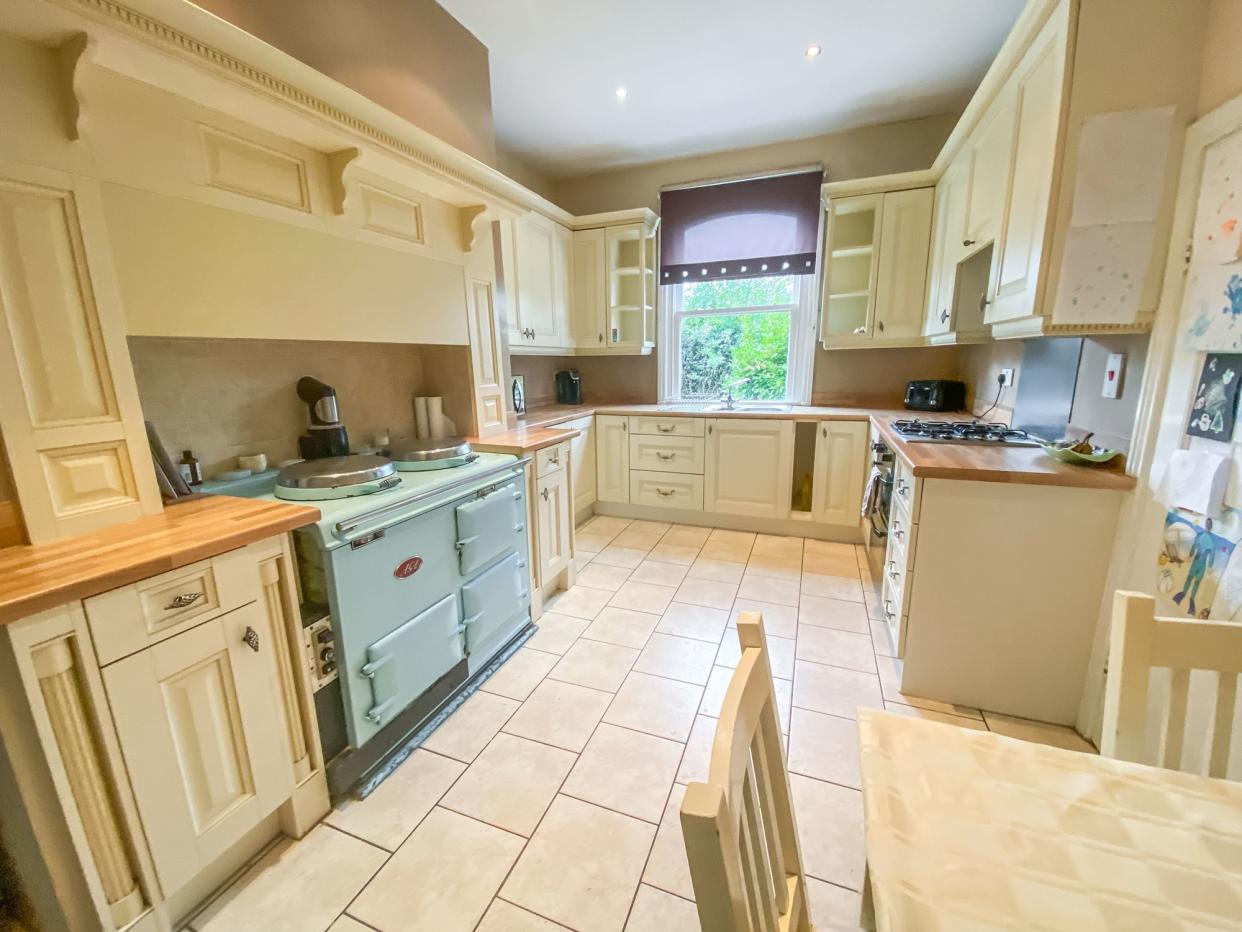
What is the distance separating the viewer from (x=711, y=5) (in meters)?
2.10

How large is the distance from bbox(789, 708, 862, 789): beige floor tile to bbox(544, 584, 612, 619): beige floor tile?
1076mm

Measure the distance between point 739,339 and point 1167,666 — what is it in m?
3.39

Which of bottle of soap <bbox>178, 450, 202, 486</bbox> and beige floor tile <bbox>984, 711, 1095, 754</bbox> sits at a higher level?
bottle of soap <bbox>178, 450, 202, 486</bbox>

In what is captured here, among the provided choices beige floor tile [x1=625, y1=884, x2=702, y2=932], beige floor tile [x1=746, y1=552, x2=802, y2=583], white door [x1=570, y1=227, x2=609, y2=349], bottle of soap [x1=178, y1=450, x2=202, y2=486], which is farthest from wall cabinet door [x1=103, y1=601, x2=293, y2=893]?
white door [x1=570, y1=227, x2=609, y2=349]

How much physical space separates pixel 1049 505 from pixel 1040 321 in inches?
23.6

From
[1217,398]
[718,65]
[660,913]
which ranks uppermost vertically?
[718,65]

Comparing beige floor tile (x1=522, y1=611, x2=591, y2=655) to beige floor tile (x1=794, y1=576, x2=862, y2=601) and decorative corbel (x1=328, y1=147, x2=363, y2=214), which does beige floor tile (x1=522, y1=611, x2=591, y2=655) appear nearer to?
beige floor tile (x1=794, y1=576, x2=862, y2=601)

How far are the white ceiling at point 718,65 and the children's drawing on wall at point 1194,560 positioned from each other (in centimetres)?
231

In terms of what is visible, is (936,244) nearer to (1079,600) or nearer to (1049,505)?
(1049,505)

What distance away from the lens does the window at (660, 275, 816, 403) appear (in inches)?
146

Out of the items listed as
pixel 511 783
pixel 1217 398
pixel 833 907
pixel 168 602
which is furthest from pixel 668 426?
pixel 168 602

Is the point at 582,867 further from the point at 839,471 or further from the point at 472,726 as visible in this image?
the point at 839,471

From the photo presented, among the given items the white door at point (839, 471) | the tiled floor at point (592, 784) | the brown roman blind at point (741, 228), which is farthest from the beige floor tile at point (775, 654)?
the brown roman blind at point (741, 228)

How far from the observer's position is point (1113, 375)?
1.63 meters
